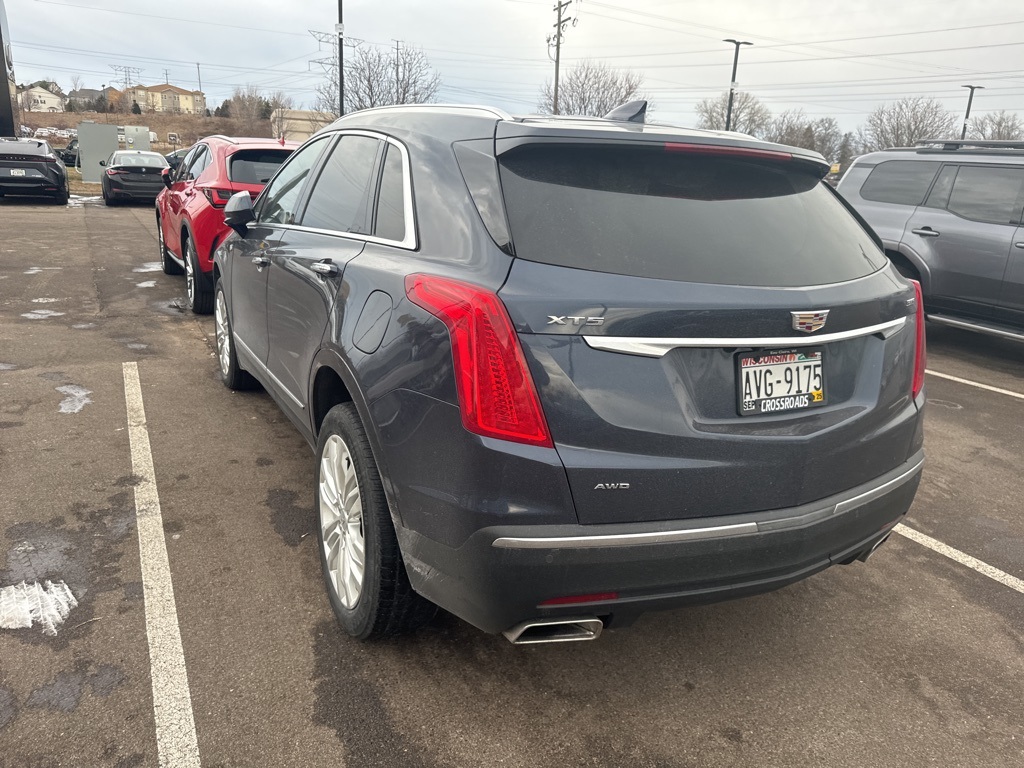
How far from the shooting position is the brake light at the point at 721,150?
234cm

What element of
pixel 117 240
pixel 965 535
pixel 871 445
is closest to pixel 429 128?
pixel 871 445

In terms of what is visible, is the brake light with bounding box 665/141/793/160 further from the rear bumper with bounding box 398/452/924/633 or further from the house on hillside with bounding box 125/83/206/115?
the house on hillside with bounding box 125/83/206/115

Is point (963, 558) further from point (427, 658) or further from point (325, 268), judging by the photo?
point (325, 268)

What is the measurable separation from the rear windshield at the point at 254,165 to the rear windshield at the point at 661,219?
5742 millimetres

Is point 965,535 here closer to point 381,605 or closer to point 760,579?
point 760,579

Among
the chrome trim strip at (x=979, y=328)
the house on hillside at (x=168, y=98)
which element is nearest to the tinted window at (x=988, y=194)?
the chrome trim strip at (x=979, y=328)

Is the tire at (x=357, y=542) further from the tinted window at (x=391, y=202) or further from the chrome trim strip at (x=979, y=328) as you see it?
the chrome trim strip at (x=979, y=328)

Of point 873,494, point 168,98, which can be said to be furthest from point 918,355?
Result: point 168,98

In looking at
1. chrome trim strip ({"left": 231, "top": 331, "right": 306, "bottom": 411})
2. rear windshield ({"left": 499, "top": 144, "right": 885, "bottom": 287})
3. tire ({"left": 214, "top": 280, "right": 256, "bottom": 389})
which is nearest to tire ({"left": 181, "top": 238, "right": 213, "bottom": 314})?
tire ({"left": 214, "top": 280, "right": 256, "bottom": 389})

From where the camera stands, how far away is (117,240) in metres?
13.3

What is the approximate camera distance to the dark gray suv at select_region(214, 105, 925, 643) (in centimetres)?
200

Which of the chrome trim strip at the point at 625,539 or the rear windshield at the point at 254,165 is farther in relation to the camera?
the rear windshield at the point at 254,165

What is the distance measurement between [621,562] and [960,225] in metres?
6.96

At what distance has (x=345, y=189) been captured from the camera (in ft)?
11.0
